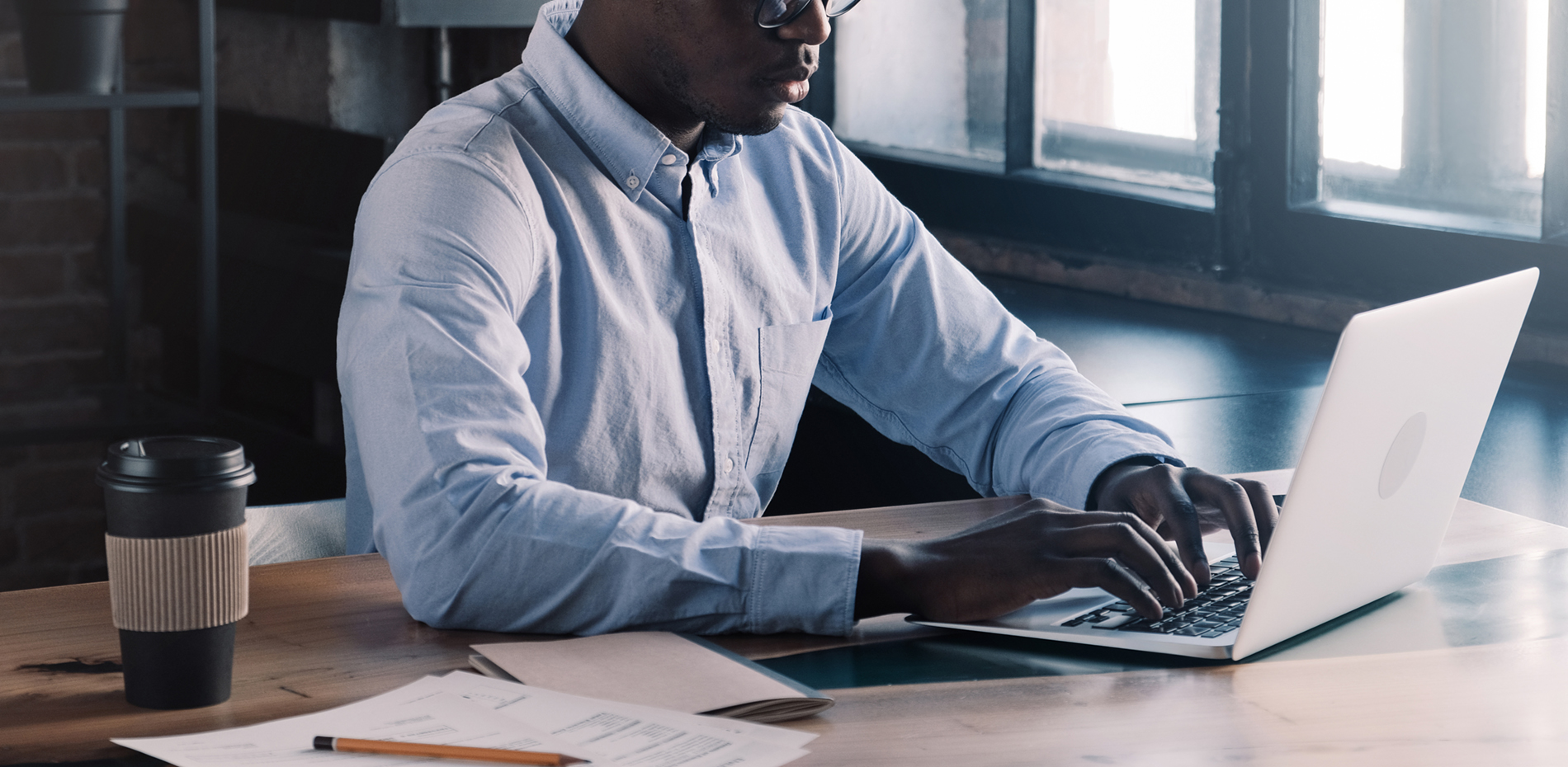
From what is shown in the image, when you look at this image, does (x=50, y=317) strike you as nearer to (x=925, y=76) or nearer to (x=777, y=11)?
(x=925, y=76)

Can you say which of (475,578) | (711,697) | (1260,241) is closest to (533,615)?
(475,578)

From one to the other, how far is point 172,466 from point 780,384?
0.72 m

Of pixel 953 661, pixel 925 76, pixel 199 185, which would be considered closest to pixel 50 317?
pixel 199 185

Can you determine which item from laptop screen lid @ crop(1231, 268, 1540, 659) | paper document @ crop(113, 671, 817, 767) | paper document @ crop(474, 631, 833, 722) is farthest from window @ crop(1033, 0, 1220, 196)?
paper document @ crop(113, 671, 817, 767)

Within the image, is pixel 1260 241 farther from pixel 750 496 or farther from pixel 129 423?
pixel 129 423

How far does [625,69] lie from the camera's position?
1450 millimetres

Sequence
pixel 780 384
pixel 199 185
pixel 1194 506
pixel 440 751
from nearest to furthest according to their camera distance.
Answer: pixel 440 751
pixel 1194 506
pixel 780 384
pixel 199 185

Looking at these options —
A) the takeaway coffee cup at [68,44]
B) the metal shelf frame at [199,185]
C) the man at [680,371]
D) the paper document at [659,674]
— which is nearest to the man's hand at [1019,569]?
the man at [680,371]

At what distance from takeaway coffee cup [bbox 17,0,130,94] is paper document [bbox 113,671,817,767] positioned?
1796 mm

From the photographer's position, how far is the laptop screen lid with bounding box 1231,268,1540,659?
0.98 m

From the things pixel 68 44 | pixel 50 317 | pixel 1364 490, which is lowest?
pixel 50 317

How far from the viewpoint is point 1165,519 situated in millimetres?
1291

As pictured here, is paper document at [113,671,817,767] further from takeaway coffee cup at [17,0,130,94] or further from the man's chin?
takeaway coffee cup at [17,0,130,94]

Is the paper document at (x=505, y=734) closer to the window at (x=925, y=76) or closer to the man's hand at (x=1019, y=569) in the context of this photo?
the man's hand at (x=1019, y=569)
